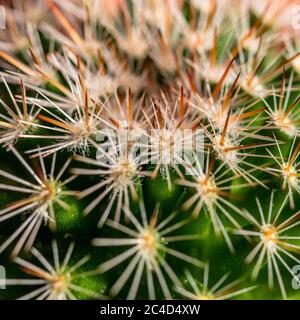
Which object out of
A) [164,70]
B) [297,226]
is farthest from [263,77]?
[297,226]

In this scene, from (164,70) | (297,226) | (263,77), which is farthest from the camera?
(164,70)

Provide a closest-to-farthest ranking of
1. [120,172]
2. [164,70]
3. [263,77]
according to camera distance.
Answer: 1. [120,172]
2. [263,77]
3. [164,70]

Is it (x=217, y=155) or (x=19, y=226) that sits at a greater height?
(x=217, y=155)

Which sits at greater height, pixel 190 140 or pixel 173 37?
pixel 173 37

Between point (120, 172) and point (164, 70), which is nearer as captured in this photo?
point (120, 172)

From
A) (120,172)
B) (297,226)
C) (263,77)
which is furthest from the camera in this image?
(263,77)

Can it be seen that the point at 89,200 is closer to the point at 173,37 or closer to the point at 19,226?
the point at 19,226

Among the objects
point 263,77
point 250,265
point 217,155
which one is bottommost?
point 250,265
